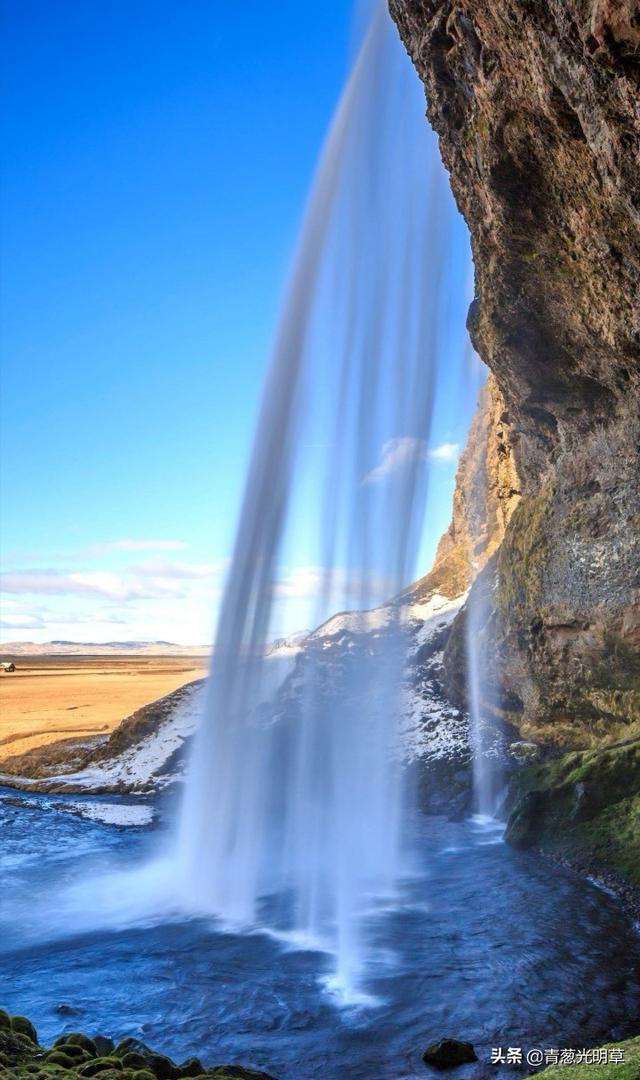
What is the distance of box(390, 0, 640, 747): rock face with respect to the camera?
12391mm

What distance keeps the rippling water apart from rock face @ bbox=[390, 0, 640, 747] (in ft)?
27.3

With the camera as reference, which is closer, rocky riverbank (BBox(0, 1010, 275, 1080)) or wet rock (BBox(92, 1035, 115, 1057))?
rocky riverbank (BBox(0, 1010, 275, 1080))

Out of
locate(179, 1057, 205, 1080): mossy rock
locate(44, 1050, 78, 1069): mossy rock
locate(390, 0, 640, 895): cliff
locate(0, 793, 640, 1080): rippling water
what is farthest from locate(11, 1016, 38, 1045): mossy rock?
locate(390, 0, 640, 895): cliff

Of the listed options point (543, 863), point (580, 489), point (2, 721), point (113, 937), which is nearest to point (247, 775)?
point (113, 937)

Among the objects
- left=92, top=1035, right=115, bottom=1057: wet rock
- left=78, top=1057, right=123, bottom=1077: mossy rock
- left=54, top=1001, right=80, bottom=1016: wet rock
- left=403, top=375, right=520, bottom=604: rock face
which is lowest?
left=54, top=1001, right=80, bottom=1016: wet rock

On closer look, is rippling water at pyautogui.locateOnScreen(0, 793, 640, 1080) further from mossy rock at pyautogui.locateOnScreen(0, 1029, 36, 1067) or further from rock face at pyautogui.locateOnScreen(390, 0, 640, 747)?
rock face at pyautogui.locateOnScreen(390, 0, 640, 747)

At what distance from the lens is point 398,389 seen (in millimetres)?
26828

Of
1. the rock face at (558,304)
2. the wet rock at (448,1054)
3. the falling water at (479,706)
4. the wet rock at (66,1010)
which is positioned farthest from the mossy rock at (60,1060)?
the falling water at (479,706)

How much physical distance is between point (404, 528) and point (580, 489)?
6304mm

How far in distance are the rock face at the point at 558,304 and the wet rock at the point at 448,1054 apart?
46.9 feet

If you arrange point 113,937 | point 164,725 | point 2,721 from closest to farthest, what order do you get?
point 113,937 → point 164,725 → point 2,721

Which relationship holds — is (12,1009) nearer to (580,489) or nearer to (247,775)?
(247,775)

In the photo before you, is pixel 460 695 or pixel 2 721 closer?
pixel 460 695

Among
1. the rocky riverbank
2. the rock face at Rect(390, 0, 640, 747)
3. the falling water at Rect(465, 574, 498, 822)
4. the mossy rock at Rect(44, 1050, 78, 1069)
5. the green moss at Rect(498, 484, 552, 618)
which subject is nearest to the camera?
the rocky riverbank
